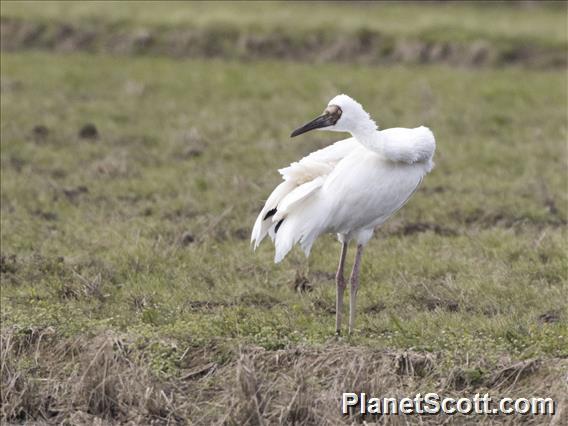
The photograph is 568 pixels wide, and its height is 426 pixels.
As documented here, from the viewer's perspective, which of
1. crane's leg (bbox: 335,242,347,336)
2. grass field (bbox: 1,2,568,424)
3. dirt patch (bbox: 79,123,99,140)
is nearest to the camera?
grass field (bbox: 1,2,568,424)

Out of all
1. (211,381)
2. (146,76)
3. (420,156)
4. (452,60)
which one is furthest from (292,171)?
(452,60)

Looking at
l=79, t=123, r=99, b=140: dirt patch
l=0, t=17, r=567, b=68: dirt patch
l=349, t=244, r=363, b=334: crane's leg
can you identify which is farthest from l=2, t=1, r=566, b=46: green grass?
l=349, t=244, r=363, b=334: crane's leg

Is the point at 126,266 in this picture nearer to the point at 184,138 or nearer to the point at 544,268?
the point at 544,268

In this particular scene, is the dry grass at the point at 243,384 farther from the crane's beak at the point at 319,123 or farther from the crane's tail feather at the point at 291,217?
the crane's beak at the point at 319,123

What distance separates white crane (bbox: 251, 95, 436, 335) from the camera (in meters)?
9.02

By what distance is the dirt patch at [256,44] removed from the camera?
23609 millimetres

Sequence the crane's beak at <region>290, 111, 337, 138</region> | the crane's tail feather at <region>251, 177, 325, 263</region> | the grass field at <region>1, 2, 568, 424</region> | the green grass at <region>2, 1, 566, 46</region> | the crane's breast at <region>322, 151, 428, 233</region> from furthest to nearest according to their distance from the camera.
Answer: the green grass at <region>2, 1, 566, 46</region>, the crane's breast at <region>322, 151, 428, 233</region>, the crane's tail feather at <region>251, 177, 325, 263</region>, the crane's beak at <region>290, 111, 337, 138</region>, the grass field at <region>1, 2, 568, 424</region>

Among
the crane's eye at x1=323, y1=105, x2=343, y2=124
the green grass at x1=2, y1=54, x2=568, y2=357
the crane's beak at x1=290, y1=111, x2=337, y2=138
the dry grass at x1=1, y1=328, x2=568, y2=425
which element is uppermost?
the crane's eye at x1=323, y1=105, x2=343, y2=124

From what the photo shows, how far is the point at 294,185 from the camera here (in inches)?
368

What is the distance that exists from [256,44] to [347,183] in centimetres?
1545

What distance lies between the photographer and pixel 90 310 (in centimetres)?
1003

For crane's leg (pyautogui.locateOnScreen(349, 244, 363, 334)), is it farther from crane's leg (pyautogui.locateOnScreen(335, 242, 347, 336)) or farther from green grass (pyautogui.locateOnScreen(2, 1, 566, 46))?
green grass (pyautogui.locateOnScreen(2, 1, 566, 46))

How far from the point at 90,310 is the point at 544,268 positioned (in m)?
4.15

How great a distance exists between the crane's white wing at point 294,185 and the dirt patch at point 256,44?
47.3 feet
